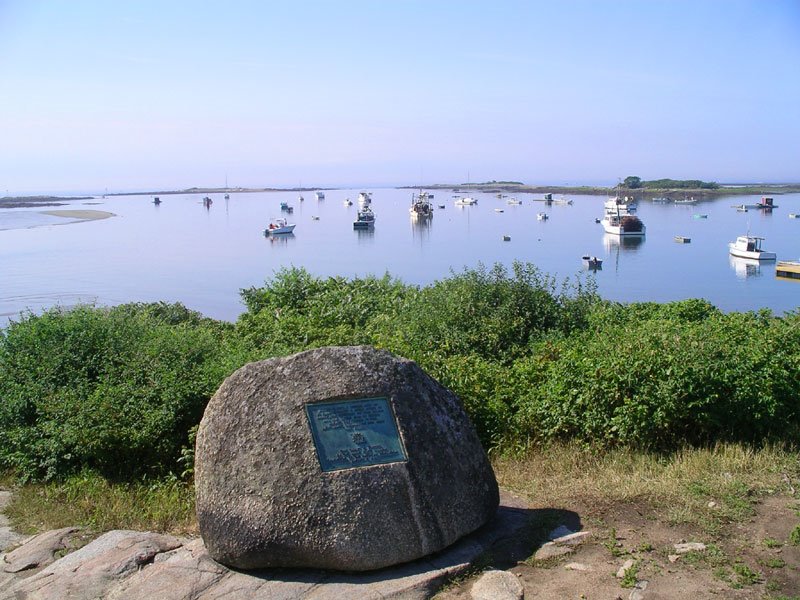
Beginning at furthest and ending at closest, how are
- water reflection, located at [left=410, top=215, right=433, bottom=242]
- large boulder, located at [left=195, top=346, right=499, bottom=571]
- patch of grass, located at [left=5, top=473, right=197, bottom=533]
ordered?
water reflection, located at [left=410, top=215, right=433, bottom=242], patch of grass, located at [left=5, top=473, right=197, bottom=533], large boulder, located at [left=195, top=346, right=499, bottom=571]

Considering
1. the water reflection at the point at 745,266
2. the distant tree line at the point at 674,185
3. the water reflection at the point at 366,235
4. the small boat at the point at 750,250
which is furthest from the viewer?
the distant tree line at the point at 674,185

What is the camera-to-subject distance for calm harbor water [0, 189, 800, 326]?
117 feet

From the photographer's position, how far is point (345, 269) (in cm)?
4197

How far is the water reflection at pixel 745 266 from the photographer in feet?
155

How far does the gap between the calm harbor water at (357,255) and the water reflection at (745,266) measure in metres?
0.13

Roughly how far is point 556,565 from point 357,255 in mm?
48585

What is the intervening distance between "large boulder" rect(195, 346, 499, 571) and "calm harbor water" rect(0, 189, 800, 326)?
10996 millimetres

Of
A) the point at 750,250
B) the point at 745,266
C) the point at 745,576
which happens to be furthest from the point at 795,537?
the point at 750,250

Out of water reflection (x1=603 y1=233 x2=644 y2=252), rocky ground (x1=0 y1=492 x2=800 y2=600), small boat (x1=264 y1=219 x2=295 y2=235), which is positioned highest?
rocky ground (x1=0 y1=492 x2=800 y2=600)

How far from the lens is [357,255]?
52969 mm

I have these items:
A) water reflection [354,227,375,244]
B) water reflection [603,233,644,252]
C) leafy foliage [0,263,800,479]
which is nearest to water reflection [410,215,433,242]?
water reflection [354,227,375,244]

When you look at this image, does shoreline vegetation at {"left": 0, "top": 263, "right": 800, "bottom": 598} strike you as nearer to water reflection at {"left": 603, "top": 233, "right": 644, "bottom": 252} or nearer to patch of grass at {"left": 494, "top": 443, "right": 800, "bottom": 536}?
patch of grass at {"left": 494, "top": 443, "right": 800, "bottom": 536}

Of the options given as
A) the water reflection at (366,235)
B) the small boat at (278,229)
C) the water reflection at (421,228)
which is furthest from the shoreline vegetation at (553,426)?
the small boat at (278,229)

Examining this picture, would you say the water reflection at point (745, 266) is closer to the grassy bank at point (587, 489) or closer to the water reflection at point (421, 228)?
the water reflection at point (421, 228)
